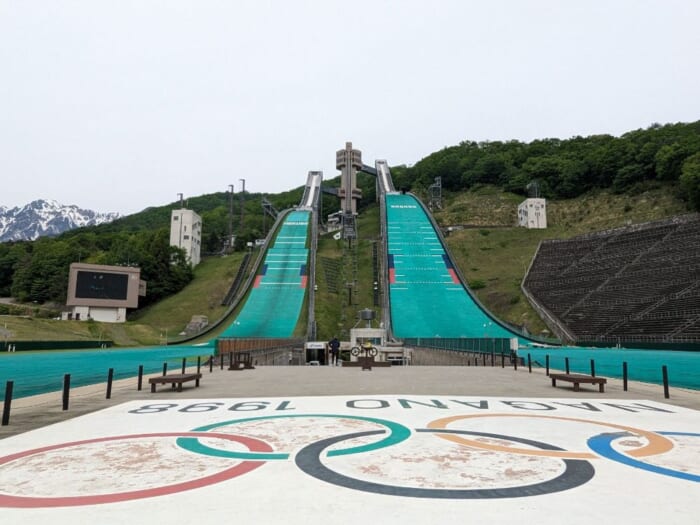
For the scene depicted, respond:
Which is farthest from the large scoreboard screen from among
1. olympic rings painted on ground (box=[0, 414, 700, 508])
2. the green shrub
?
olympic rings painted on ground (box=[0, 414, 700, 508])

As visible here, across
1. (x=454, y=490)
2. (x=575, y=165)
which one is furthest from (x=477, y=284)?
(x=454, y=490)

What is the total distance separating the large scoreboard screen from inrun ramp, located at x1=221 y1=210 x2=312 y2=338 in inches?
660

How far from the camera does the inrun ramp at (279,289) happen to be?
43000 millimetres

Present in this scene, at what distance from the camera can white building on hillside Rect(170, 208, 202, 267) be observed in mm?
80062

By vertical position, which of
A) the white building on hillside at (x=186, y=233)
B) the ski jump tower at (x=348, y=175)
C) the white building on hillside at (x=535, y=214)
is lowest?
the white building on hillside at (x=186, y=233)

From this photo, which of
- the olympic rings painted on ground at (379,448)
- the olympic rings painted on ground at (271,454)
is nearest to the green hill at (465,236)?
the olympic rings painted on ground at (271,454)

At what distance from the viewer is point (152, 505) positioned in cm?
430

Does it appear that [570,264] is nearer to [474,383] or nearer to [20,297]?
[474,383]

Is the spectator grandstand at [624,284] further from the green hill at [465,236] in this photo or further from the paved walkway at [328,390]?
the paved walkway at [328,390]

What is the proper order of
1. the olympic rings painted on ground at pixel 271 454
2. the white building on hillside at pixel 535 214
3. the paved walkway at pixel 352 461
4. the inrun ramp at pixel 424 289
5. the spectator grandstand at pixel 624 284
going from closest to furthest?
the paved walkway at pixel 352 461 < the olympic rings painted on ground at pixel 271 454 < the spectator grandstand at pixel 624 284 < the inrun ramp at pixel 424 289 < the white building on hillside at pixel 535 214

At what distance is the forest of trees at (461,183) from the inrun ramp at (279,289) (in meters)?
18.0

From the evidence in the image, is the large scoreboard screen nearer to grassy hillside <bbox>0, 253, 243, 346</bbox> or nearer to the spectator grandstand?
grassy hillside <bbox>0, 253, 243, 346</bbox>

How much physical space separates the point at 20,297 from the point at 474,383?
87.7 meters

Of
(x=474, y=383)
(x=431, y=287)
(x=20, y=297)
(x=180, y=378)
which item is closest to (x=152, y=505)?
(x=180, y=378)
